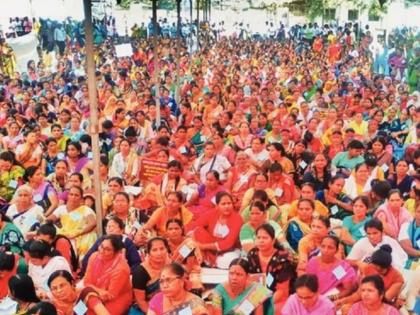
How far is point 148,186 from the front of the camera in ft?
22.1

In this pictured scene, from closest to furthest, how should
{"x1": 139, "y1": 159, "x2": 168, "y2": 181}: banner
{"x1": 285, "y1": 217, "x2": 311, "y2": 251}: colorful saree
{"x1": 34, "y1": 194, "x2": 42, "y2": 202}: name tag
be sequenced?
1. {"x1": 285, "y1": 217, "x2": 311, "y2": 251}: colorful saree
2. {"x1": 34, "y1": 194, "x2": 42, "y2": 202}: name tag
3. {"x1": 139, "y1": 159, "x2": 168, "y2": 181}: banner

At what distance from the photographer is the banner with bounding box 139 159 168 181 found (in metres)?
7.23

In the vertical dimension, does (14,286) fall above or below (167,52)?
above

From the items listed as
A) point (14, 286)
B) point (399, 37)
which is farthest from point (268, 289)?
point (399, 37)

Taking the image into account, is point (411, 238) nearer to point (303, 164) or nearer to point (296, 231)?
point (296, 231)

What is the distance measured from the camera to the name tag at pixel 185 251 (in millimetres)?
4965

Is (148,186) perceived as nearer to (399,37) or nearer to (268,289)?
(268,289)

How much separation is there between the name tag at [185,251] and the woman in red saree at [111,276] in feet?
1.51

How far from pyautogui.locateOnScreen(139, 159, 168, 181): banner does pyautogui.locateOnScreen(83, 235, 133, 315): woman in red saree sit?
2508 millimetres

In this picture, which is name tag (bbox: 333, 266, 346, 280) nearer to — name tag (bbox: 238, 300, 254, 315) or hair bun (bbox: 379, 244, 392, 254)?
hair bun (bbox: 379, 244, 392, 254)

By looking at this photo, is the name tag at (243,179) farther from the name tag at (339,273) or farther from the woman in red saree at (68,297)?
the woman in red saree at (68,297)

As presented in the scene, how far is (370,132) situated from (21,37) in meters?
11.2

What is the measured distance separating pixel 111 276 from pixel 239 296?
0.93m

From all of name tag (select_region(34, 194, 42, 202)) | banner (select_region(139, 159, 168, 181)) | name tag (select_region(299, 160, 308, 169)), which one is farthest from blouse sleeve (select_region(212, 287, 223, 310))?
name tag (select_region(299, 160, 308, 169))
